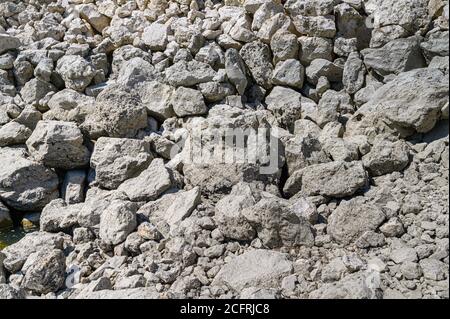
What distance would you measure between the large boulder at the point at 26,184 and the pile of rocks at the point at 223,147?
2cm

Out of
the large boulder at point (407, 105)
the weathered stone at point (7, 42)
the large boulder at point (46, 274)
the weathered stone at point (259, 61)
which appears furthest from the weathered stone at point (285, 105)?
the weathered stone at point (7, 42)

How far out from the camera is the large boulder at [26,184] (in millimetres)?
5832

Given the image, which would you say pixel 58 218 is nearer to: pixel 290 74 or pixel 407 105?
pixel 290 74

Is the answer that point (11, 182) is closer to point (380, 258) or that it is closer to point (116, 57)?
point (116, 57)

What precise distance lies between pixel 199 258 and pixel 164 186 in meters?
1.27

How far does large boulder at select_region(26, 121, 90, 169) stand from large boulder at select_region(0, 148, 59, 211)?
0.16 metres

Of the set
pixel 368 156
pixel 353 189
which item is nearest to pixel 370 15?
pixel 368 156

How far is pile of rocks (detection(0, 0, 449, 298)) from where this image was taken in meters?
4.02

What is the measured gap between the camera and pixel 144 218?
187 inches

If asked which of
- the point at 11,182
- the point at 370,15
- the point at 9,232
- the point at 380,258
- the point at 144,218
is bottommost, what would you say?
the point at 9,232

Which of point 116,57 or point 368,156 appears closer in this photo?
point 368,156

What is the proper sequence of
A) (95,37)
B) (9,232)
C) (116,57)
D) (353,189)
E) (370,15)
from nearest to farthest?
(353,189), (9,232), (370,15), (116,57), (95,37)

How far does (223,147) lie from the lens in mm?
5363

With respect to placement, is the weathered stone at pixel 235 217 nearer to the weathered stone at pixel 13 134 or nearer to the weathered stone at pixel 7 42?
the weathered stone at pixel 13 134
